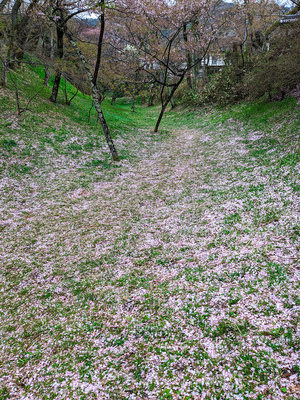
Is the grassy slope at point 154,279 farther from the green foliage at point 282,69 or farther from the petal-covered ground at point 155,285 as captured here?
the green foliage at point 282,69

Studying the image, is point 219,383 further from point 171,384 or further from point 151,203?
point 151,203

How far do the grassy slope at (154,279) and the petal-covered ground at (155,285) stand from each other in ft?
0.08

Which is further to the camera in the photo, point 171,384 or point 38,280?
point 38,280

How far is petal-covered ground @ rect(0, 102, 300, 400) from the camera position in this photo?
3.71 meters

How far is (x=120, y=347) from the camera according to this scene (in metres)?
4.37

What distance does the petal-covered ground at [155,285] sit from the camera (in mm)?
3715

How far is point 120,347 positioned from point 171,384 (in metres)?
1.21

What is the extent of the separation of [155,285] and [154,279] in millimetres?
253

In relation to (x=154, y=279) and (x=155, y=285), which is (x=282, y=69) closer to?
(x=154, y=279)

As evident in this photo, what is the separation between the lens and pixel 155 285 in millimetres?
5859

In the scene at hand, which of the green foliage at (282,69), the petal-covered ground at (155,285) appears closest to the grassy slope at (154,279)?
the petal-covered ground at (155,285)

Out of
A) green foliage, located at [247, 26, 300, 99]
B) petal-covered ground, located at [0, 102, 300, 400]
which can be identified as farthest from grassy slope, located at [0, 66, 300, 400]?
green foliage, located at [247, 26, 300, 99]

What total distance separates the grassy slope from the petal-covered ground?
0.03 meters

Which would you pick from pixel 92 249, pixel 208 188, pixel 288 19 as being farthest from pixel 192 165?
pixel 288 19
